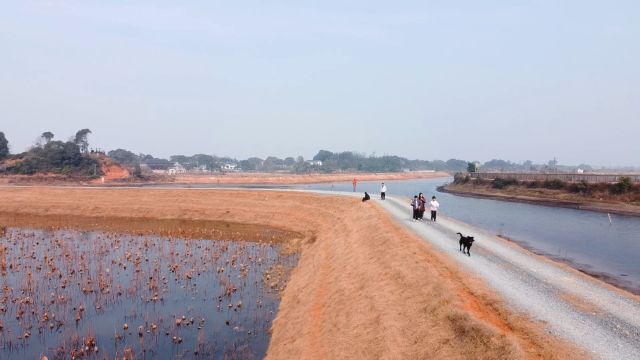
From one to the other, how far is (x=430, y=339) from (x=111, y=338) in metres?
13.3

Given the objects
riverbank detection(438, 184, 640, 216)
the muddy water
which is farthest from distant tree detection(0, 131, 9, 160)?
riverbank detection(438, 184, 640, 216)

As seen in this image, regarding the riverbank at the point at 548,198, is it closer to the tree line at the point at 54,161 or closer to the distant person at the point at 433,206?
the distant person at the point at 433,206

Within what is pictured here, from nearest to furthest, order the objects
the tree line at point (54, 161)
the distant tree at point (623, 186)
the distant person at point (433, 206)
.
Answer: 1. the distant person at point (433, 206)
2. the distant tree at point (623, 186)
3. the tree line at point (54, 161)

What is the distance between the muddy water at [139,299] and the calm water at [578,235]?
19494 mm

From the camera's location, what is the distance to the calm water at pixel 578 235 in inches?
1101

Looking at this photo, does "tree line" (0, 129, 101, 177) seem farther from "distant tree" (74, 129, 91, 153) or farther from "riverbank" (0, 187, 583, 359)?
"riverbank" (0, 187, 583, 359)

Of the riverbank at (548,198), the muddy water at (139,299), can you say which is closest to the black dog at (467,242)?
the muddy water at (139,299)

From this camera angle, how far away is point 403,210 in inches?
1560

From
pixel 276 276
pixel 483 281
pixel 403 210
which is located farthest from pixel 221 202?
pixel 483 281

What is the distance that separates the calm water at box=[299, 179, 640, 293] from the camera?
1101 inches

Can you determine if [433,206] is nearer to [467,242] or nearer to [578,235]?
[467,242]

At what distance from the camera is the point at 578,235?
136 feet

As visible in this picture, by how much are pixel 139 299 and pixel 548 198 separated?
75.1m

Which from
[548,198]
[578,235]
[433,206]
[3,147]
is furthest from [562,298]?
[3,147]
